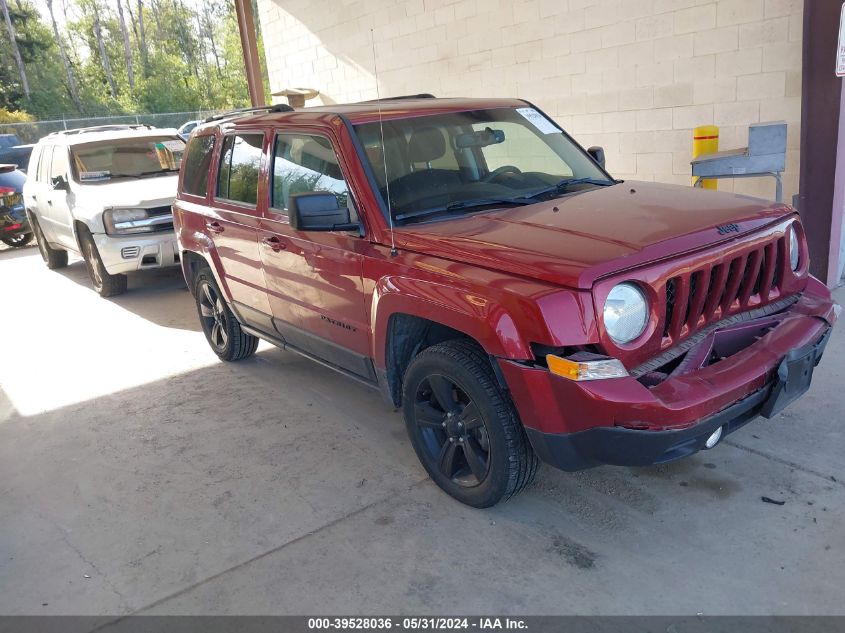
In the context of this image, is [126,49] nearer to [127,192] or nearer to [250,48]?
[250,48]

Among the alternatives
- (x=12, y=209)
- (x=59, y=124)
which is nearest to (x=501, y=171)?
(x=12, y=209)

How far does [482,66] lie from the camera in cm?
914

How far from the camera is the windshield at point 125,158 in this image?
9.22m

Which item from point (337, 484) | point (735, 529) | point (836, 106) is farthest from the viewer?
point (836, 106)

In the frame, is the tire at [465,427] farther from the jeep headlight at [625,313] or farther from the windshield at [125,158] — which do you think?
the windshield at [125,158]

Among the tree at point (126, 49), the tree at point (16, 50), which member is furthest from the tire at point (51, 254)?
the tree at point (126, 49)

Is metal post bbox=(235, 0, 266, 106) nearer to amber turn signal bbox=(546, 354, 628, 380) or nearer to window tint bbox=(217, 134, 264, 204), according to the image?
window tint bbox=(217, 134, 264, 204)

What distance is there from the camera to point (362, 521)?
3.62 metres

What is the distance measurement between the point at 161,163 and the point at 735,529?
335 inches

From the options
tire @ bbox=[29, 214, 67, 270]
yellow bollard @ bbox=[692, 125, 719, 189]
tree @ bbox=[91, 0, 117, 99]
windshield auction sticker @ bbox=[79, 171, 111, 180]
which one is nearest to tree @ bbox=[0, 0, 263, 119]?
tree @ bbox=[91, 0, 117, 99]

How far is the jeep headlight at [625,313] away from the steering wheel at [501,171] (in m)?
1.41

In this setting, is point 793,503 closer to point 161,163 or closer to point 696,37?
point 696,37

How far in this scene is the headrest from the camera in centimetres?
408

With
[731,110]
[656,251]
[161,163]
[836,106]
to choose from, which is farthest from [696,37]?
[161,163]
